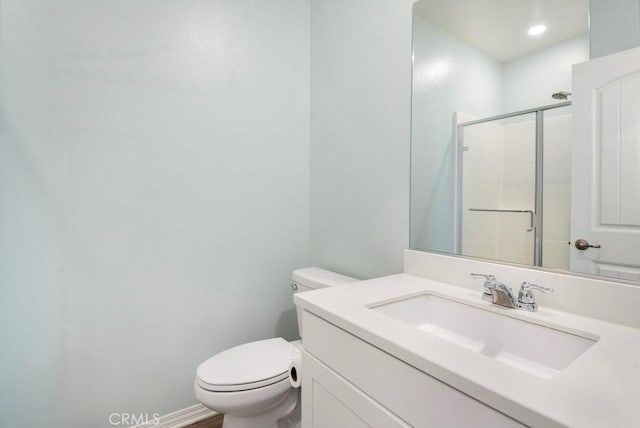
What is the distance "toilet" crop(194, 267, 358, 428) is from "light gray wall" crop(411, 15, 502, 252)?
1.73 feet

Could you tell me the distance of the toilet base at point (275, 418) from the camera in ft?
4.07

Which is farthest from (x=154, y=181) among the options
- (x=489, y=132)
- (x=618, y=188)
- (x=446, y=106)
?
(x=618, y=188)

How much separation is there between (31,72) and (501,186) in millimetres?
1773

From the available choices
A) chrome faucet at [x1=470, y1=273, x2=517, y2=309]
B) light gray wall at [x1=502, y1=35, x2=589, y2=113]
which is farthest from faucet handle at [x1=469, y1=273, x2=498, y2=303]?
light gray wall at [x1=502, y1=35, x2=589, y2=113]

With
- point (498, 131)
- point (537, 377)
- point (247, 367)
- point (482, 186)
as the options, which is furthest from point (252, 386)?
point (498, 131)

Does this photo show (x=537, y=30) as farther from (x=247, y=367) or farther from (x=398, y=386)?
(x=247, y=367)

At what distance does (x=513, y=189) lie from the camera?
3.27 feet

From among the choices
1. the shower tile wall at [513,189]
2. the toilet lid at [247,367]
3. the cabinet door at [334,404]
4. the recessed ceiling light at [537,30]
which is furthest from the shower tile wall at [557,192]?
the toilet lid at [247,367]

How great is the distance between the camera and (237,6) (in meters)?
1.61

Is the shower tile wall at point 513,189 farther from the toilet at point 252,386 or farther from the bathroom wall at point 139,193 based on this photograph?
the toilet at point 252,386

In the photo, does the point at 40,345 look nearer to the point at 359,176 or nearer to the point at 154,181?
the point at 154,181

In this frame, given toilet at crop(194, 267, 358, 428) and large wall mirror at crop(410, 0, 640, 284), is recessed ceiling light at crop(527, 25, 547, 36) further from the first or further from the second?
toilet at crop(194, 267, 358, 428)

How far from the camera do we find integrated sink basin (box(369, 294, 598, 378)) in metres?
0.74

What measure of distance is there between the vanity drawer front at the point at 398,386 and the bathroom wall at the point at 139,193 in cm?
64
